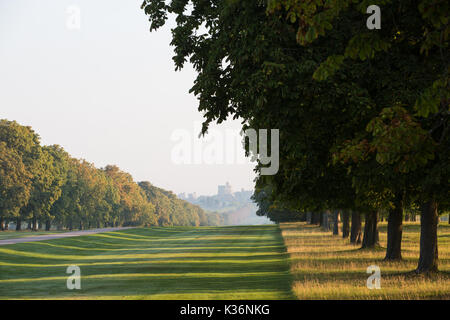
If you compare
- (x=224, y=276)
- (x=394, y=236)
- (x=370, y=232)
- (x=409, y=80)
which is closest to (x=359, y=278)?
(x=224, y=276)

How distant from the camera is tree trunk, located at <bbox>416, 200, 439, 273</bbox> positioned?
2130cm

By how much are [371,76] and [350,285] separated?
6.52 meters

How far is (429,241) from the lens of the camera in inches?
838

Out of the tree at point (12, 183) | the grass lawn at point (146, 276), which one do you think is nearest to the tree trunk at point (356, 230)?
the grass lawn at point (146, 276)

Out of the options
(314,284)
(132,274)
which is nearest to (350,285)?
(314,284)

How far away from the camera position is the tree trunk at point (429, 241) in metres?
21.3

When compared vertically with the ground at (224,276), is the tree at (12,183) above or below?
above

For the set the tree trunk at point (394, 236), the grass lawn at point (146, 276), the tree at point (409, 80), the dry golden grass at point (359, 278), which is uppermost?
the tree at point (409, 80)

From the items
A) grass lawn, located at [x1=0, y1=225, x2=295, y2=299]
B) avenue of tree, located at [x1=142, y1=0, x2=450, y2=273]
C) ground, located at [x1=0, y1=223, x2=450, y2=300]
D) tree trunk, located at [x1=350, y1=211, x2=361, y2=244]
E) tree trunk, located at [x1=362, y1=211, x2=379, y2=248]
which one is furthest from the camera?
tree trunk, located at [x1=350, y1=211, x2=361, y2=244]

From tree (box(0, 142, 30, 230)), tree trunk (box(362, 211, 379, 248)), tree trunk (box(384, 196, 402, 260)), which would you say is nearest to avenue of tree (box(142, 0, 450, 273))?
tree trunk (box(384, 196, 402, 260))

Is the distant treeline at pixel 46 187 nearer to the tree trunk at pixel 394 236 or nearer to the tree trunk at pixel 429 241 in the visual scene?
the tree trunk at pixel 394 236

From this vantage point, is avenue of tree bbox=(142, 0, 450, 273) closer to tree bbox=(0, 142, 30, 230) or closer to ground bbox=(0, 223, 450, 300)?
ground bbox=(0, 223, 450, 300)

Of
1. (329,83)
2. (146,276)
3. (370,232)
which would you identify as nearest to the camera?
(329,83)

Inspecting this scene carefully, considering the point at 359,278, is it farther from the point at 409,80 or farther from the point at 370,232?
the point at 370,232
